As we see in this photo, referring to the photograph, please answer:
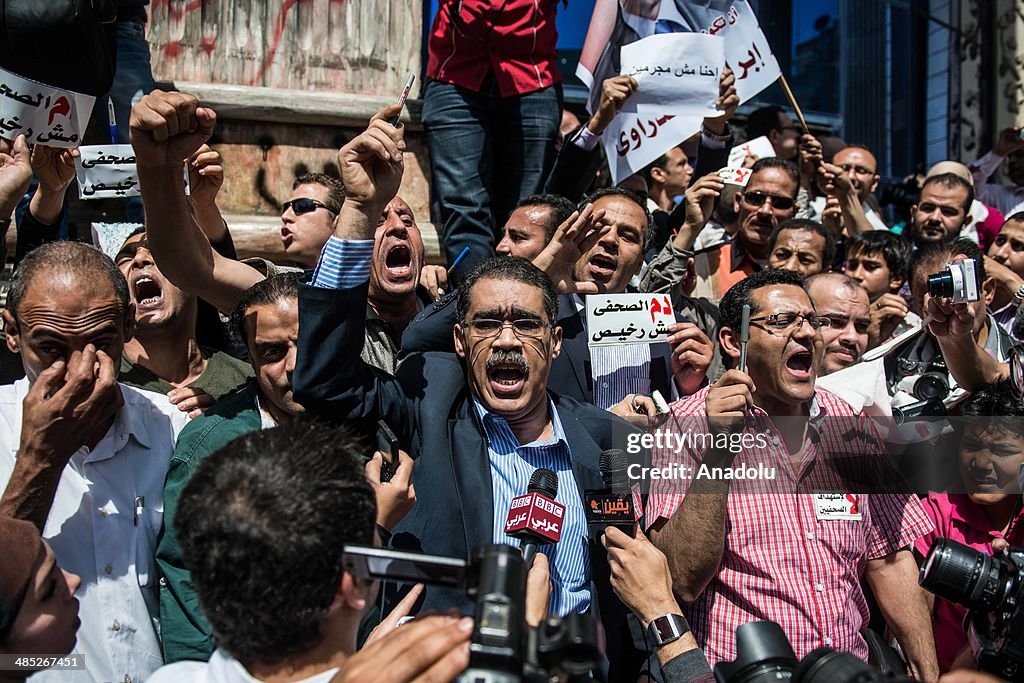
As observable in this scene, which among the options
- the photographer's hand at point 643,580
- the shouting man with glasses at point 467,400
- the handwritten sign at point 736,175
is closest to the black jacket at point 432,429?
the shouting man with glasses at point 467,400

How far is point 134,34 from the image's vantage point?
539cm

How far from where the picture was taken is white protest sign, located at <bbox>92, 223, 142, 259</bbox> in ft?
15.3

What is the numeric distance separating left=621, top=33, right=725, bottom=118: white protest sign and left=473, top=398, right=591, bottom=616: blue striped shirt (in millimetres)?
2662

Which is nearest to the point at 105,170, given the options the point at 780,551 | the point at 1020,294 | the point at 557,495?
the point at 557,495

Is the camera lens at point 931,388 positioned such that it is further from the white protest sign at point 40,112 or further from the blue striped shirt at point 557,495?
the white protest sign at point 40,112

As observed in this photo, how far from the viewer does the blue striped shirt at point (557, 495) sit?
11.2 ft

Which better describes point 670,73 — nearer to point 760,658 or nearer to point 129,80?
point 129,80

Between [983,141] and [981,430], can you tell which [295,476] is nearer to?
[981,430]

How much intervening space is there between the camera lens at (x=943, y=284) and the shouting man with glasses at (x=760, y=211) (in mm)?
2159

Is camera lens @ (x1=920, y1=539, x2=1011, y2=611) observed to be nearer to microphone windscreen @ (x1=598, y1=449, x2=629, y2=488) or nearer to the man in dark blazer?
microphone windscreen @ (x1=598, y1=449, x2=629, y2=488)

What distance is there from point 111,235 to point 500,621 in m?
3.43

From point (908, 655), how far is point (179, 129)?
3.08 m

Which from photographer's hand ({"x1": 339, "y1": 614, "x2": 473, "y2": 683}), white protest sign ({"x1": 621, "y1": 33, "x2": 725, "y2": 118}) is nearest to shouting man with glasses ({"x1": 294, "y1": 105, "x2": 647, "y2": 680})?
photographer's hand ({"x1": 339, "y1": 614, "x2": 473, "y2": 683})

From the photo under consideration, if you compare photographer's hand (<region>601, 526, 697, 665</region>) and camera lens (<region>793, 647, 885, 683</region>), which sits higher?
camera lens (<region>793, 647, 885, 683</region>)
